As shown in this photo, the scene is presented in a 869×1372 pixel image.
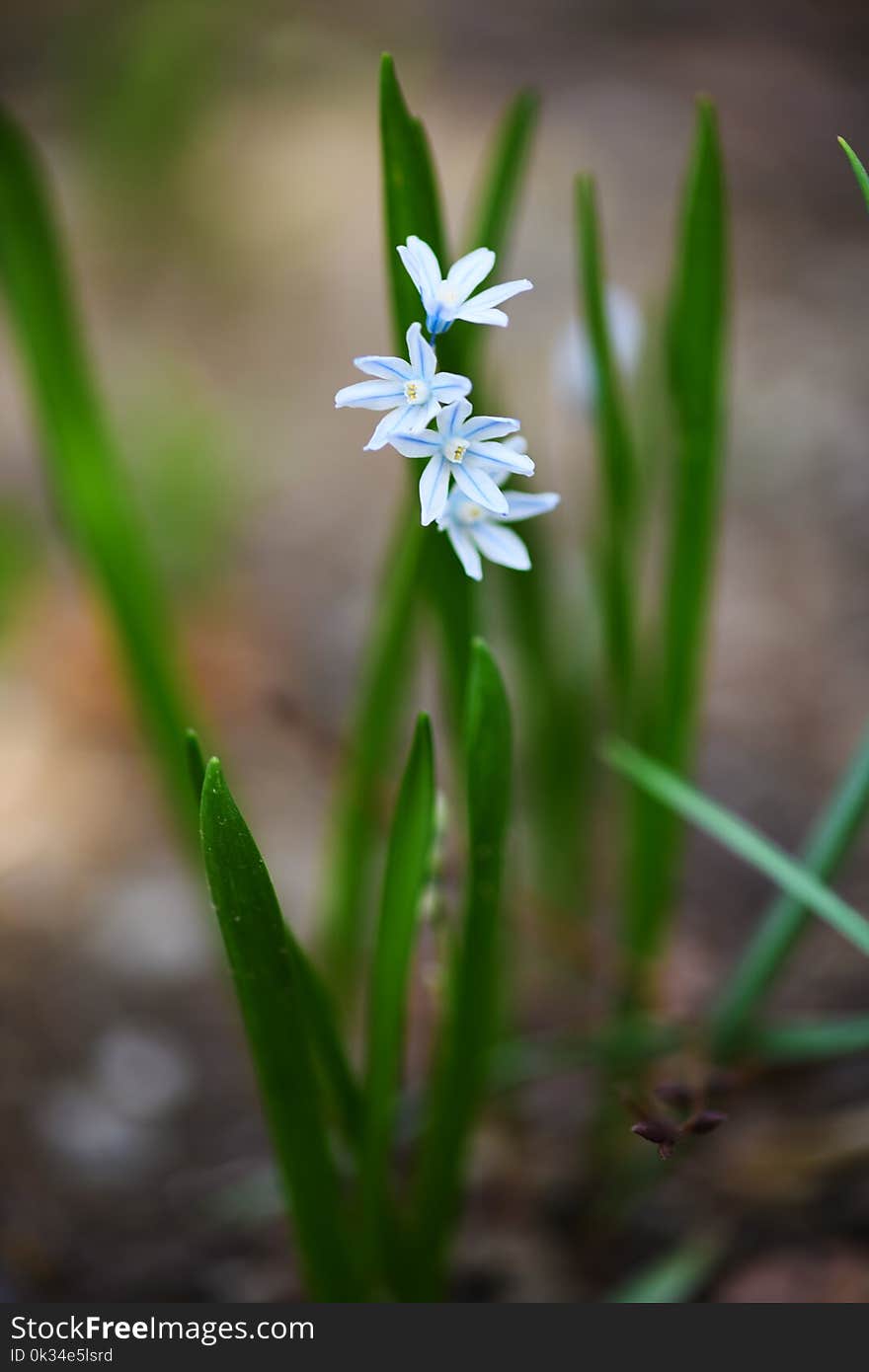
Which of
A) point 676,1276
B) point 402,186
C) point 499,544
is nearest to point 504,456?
point 499,544

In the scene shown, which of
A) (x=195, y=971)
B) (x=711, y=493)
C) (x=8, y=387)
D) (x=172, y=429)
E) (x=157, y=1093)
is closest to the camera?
(x=711, y=493)

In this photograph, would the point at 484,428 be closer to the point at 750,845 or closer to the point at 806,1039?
the point at 750,845

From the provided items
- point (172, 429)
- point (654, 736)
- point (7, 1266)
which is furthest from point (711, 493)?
point (172, 429)

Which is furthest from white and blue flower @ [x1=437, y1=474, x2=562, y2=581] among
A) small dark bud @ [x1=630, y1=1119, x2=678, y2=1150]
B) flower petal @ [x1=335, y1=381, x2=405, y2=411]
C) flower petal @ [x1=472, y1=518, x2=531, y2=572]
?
small dark bud @ [x1=630, y1=1119, x2=678, y2=1150]

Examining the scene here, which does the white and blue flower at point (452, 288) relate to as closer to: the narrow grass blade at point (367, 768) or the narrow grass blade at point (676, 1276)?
the narrow grass blade at point (367, 768)

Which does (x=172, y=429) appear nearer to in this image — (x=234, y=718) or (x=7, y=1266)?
(x=234, y=718)

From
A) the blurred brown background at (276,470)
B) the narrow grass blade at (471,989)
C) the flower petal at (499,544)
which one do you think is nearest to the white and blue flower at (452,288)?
the flower petal at (499,544)
